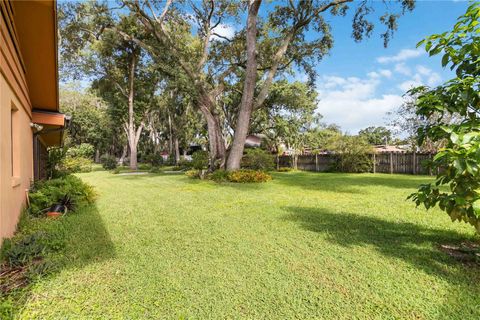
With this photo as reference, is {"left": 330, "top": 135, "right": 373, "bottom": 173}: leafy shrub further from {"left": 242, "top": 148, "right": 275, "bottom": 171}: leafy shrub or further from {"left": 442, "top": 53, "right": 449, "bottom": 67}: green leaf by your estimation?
{"left": 442, "top": 53, "right": 449, "bottom": 67}: green leaf

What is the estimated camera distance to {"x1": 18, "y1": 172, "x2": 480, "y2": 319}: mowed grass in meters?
2.24

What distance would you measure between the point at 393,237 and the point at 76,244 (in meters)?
4.67

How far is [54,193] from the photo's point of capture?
5.64 m

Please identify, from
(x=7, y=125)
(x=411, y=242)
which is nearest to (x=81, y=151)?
(x=7, y=125)

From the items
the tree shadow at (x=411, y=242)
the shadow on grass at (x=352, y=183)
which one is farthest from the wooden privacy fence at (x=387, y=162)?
the tree shadow at (x=411, y=242)

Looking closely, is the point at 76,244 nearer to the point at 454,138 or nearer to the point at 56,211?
the point at 56,211

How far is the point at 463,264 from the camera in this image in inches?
116

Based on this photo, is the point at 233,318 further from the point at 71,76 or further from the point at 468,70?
the point at 71,76

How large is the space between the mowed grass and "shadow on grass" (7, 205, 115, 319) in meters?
0.02

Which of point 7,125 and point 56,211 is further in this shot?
point 56,211

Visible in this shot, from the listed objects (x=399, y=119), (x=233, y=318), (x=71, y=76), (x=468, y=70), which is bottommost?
(x=233, y=318)

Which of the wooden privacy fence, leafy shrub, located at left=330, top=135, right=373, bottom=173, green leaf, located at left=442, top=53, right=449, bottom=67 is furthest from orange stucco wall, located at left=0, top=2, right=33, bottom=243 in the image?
leafy shrub, located at left=330, top=135, right=373, bottom=173

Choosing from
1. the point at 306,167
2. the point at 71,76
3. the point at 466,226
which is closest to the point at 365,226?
the point at 466,226

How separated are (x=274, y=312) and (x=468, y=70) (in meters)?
3.14
